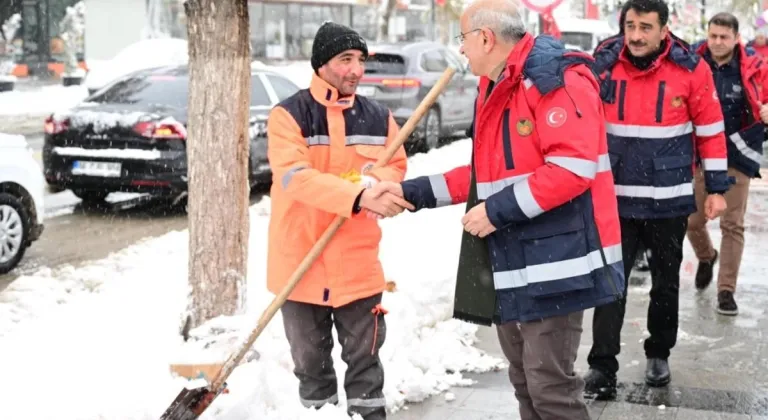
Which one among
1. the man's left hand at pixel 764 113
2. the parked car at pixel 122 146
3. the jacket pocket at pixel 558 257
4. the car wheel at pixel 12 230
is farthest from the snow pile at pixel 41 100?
the jacket pocket at pixel 558 257

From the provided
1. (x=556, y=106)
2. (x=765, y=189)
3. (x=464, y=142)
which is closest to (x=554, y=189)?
(x=556, y=106)

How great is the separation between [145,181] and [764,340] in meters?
6.51

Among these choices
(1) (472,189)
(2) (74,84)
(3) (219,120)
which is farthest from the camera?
(2) (74,84)

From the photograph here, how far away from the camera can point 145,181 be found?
10367 millimetres

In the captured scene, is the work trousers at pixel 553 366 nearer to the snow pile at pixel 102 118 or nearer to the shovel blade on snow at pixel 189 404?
the shovel blade on snow at pixel 189 404

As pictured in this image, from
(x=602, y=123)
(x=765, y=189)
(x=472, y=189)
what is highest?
(x=602, y=123)

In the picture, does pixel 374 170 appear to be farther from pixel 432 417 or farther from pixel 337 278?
pixel 432 417

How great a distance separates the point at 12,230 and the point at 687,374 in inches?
213

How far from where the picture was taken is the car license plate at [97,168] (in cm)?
1041

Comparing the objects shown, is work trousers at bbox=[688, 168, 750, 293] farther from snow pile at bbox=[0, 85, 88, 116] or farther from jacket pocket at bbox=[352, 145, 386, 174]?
snow pile at bbox=[0, 85, 88, 116]

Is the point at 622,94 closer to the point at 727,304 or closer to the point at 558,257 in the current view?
the point at 558,257

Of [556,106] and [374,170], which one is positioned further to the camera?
[374,170]

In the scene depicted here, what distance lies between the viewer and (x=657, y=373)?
5.09m

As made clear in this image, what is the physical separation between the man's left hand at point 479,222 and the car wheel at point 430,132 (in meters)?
12.5
